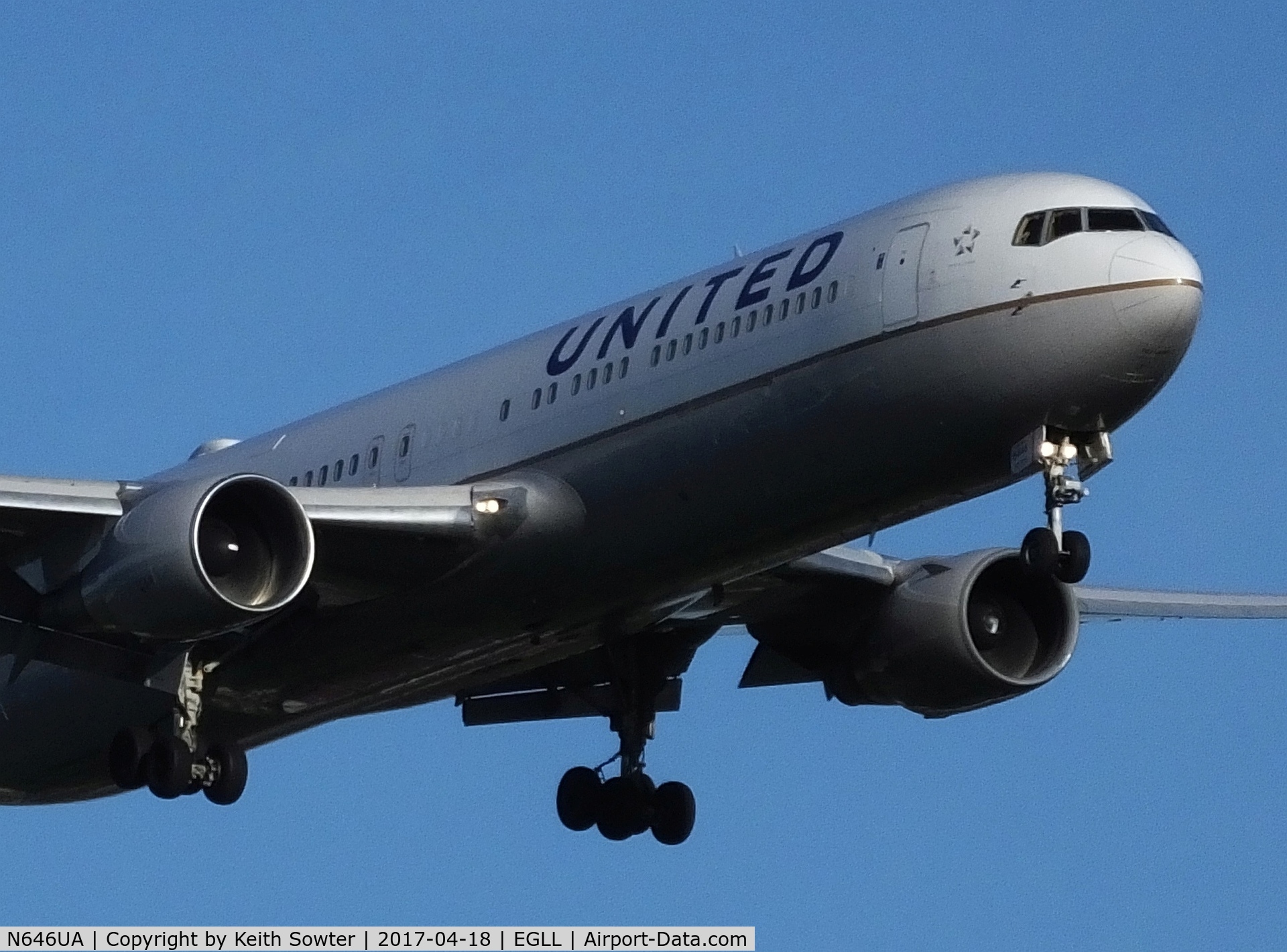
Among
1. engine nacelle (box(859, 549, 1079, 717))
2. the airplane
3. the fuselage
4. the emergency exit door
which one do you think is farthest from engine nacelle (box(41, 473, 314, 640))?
engine nacelle (box(859, 549, 1079, 717))

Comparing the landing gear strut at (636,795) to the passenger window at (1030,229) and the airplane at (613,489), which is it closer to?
the airplane at (613,489)

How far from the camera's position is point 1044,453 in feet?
122

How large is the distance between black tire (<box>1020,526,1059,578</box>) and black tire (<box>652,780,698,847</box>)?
9132mm

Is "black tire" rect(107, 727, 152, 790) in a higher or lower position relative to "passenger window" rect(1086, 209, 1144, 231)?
lower

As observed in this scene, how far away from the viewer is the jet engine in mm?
44219

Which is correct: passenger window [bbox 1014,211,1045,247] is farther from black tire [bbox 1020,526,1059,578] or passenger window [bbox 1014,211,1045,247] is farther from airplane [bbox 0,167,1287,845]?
black tire [bbox 1020,526,1059,578]

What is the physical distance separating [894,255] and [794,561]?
6.30 metres

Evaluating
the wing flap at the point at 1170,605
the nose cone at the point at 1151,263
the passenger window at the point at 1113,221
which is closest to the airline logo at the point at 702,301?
the passenger window at the point at 1113,221

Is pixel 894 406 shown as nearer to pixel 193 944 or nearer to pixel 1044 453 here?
pixel 1044 453

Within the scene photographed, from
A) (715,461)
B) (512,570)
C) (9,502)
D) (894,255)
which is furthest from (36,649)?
(894,255)

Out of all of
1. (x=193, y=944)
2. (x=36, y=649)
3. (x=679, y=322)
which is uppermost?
(x=679, y=322)

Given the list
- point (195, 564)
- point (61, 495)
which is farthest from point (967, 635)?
point (61, 495)

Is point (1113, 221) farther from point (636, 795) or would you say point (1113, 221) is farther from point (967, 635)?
point (636, 795)

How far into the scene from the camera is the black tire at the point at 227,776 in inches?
1681
